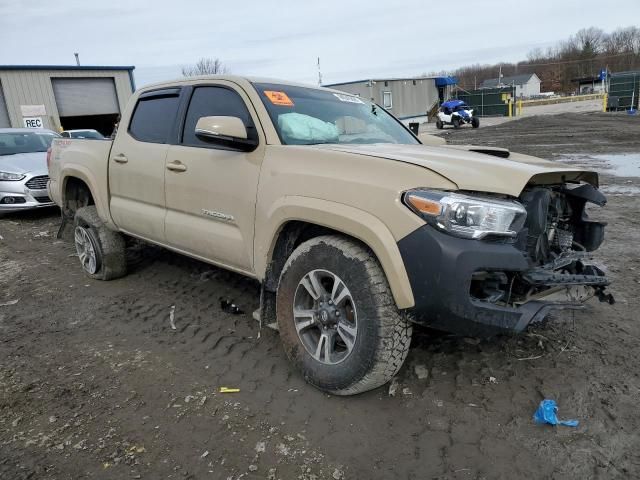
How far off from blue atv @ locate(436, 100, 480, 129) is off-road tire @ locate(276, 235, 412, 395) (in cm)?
3061

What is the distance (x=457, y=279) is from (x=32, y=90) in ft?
89.0

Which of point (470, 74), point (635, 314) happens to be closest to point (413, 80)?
point (635, 314)

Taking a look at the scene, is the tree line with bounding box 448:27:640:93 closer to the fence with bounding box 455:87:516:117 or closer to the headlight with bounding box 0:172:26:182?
the fence with bounding box 455:87:516:117

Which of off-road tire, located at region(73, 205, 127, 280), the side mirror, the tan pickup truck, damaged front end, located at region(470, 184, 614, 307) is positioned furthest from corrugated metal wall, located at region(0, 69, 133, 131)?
damaged front end, located at region(470, 184, 614, 307)

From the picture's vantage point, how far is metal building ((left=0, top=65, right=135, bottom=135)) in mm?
23109

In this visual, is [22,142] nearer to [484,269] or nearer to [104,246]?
[104,246]

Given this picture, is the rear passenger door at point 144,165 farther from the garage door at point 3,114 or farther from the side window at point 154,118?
the garage door at point 3,114

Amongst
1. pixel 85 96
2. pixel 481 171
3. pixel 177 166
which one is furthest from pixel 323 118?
pixel 85 96

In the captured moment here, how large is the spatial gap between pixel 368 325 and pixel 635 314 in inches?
97.6

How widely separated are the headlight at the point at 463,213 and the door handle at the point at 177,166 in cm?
193

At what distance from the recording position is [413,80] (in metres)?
44.9

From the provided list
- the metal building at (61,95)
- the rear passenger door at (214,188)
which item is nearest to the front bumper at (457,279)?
the rear passenger door at (214,188)

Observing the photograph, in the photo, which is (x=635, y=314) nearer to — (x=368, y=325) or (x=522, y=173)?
(x=522, y=173)

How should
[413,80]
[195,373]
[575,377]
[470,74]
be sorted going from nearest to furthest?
[575,377] → [195,373] → [413,80] → [470,74]
